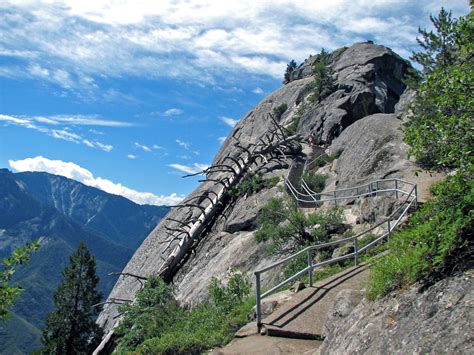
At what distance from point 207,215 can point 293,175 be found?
18.2ft

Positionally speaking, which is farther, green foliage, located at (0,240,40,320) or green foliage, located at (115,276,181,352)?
green foliage, located at (115,276,181,352)

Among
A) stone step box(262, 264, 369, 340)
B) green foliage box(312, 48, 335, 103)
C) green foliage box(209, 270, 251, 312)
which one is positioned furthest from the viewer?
green foliage box(312, 48, 335, 103)

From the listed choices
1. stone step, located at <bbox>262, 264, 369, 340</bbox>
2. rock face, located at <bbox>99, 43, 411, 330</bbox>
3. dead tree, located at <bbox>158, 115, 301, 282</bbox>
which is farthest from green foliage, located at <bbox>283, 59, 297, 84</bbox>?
stone step, located at <bbox>262, 264, 369, 340</bbox>

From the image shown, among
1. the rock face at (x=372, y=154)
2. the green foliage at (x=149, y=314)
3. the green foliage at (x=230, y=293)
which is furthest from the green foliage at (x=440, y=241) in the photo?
the rock face at (x=372, y=154)

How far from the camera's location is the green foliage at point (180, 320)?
36.0 ft

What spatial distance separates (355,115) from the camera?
35.8m

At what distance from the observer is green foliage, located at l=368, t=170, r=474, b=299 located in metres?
6.12

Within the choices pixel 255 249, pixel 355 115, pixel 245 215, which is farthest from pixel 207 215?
pixel 355 115

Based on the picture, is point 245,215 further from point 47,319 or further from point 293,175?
point 47,319

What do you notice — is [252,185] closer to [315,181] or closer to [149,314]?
[315,181]

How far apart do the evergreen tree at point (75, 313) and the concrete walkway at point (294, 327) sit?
2866 cm

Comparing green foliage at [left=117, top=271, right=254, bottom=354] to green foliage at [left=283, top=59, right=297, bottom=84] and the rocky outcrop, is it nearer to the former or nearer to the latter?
the rocky outcrop

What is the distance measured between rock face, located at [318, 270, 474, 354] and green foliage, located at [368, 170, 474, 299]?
0.75ft

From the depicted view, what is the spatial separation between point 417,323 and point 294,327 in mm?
4161
